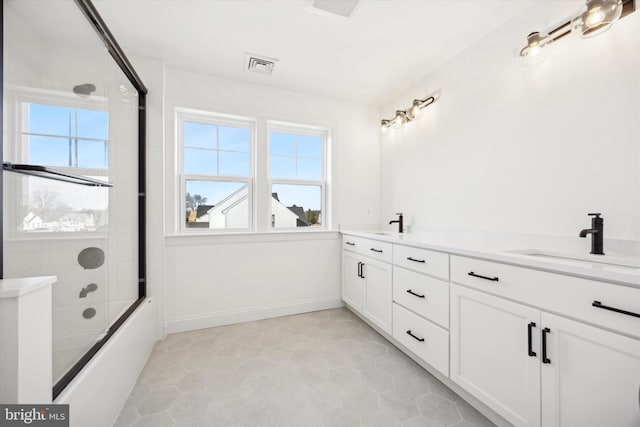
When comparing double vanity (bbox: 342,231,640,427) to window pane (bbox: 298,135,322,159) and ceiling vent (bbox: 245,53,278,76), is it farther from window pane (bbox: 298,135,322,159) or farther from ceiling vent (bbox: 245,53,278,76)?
ceiling vent (bbox: 245,53,278,76)

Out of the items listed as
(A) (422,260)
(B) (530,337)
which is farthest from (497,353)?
(A) (422,260)

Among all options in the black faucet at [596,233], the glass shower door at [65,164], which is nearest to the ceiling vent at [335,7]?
the glass shower door at [65,164]

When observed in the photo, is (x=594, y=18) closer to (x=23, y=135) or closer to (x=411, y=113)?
(x=411, y=113)

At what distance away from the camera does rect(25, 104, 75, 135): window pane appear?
1174 millimetres

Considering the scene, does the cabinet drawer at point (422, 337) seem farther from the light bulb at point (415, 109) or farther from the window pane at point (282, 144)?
the window pane at point (282, 144)

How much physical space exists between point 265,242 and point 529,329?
2.22m

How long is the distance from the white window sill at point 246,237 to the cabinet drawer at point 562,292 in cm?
171

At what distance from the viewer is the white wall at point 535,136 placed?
135 cm

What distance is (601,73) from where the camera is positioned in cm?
142

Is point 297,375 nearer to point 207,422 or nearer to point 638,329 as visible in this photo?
point 207,422

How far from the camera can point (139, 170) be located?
225 centimetres

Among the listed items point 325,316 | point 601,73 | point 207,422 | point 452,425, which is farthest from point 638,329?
point 325,316

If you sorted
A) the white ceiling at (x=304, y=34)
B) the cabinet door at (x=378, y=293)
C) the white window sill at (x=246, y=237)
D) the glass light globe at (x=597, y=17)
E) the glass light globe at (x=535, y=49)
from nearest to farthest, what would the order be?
the glass light globe at (x=597, y=17) → the glass light globe at (x=535, y=49) → the white ceiling at (x=304, y=34) → the cabinet door at (x=378, y=293) → the white window sill at (x=246, y=237)

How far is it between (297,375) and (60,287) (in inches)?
57.1
